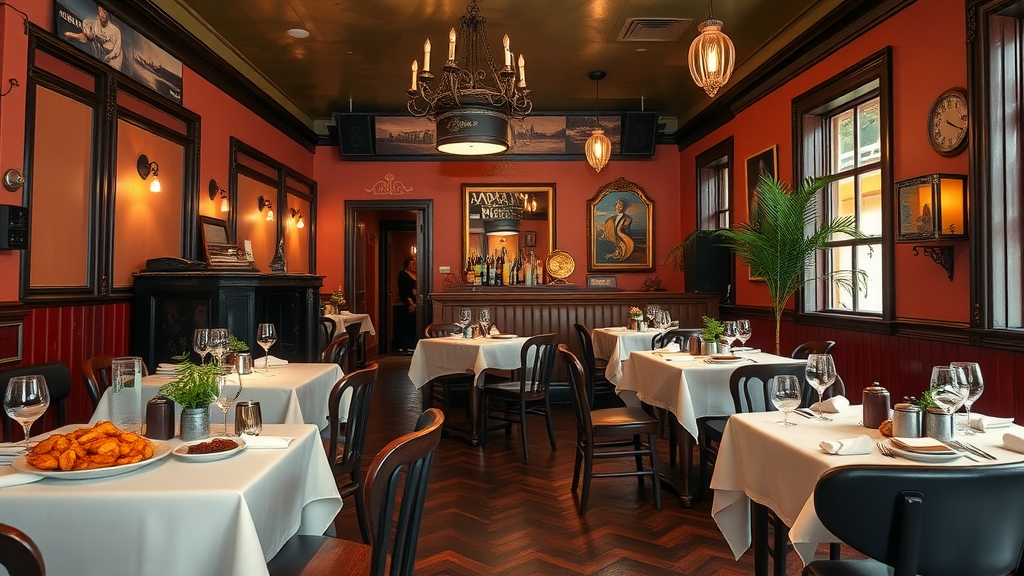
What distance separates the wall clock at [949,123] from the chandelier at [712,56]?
1283 mm

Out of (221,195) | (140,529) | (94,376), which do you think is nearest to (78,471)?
(140,529)

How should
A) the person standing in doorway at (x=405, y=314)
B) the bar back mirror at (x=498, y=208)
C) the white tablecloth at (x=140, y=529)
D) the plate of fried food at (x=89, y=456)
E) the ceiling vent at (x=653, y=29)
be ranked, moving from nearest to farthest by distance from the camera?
the white tablecloth at (x=140, y=529)
the plate of fried food at (x=89, y=456)
the ceiling vent at (x=653, y=29)
the bar back mirror at (x=498, y=208)
the person standing in doorway at (x=405, y=314)

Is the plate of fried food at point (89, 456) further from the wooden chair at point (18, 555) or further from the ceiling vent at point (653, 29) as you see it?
the ceiling vent at point (653, 29)

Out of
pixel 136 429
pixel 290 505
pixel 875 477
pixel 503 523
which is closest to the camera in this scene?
pixel 875 477

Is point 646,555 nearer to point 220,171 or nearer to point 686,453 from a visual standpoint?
point 686,453

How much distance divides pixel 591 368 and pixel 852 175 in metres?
2.70

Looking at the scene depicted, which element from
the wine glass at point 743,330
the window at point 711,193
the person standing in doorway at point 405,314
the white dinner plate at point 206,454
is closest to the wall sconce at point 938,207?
the wine glass at point 743,330

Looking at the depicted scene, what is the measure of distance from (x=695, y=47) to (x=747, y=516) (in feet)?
10.7

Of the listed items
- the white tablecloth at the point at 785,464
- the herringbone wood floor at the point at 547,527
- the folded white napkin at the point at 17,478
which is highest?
the folded white napkin at the point at 17,478

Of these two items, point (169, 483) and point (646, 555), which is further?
point (646, 555)

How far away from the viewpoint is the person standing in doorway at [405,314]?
12308 mm

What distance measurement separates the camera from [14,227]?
142 inches

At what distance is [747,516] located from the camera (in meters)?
2.50

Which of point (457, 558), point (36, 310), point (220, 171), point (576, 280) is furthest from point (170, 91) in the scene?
point (576, 280)
